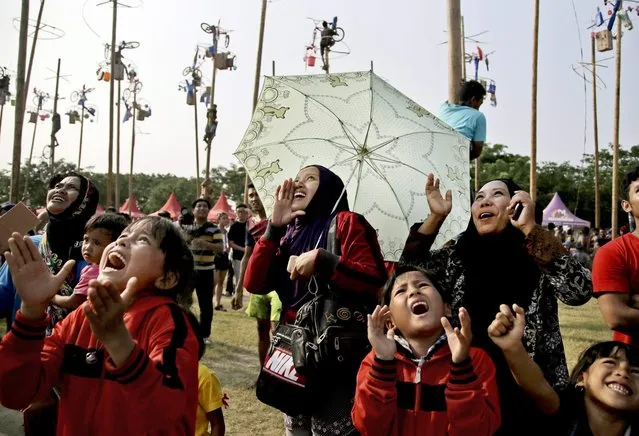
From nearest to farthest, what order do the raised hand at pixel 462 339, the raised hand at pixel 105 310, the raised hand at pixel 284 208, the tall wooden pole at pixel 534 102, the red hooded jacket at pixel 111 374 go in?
the raised hand at pixel 105 310 → the red hooded jacket at pixel 111 374 → the raised hand at pixel 462 339 → the raised hand at pixel 284 208 → the tall wooden pole at pixel 534 102

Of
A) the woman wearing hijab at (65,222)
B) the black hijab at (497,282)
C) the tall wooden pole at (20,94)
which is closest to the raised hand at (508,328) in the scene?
the black hijab at (497,282)

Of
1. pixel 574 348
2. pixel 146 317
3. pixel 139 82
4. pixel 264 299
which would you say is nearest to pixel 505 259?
pixel 146 317

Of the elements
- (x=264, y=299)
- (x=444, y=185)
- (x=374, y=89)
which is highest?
(x=374, y=89)

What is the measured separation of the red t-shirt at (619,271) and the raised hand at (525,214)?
1.34 feet

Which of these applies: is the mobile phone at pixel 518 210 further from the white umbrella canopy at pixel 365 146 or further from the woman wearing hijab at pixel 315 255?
the woman wearing hijab at pixel 315 255

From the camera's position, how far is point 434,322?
225 centimetres

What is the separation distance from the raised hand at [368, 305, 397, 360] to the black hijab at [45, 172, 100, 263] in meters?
1.92

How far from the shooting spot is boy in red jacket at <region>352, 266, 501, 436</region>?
1958 millimetres

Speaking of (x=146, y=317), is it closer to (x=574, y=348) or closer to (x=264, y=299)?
(x=264, y=299)

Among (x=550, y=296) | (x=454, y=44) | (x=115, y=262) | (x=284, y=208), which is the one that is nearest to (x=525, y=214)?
(x=550, y=296)

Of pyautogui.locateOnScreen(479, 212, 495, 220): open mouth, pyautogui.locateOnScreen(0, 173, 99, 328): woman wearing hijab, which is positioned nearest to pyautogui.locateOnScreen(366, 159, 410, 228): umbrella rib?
pyautogui.locateOnScreen(479, 212, 495, 220): open mouth

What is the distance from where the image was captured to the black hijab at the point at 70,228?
3.30 meters

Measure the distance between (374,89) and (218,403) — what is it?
1923 mm

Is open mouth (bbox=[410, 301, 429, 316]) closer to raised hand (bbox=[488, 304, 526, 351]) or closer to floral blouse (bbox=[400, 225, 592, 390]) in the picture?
raised hand (bbox=[488, 304, 526, 351])
